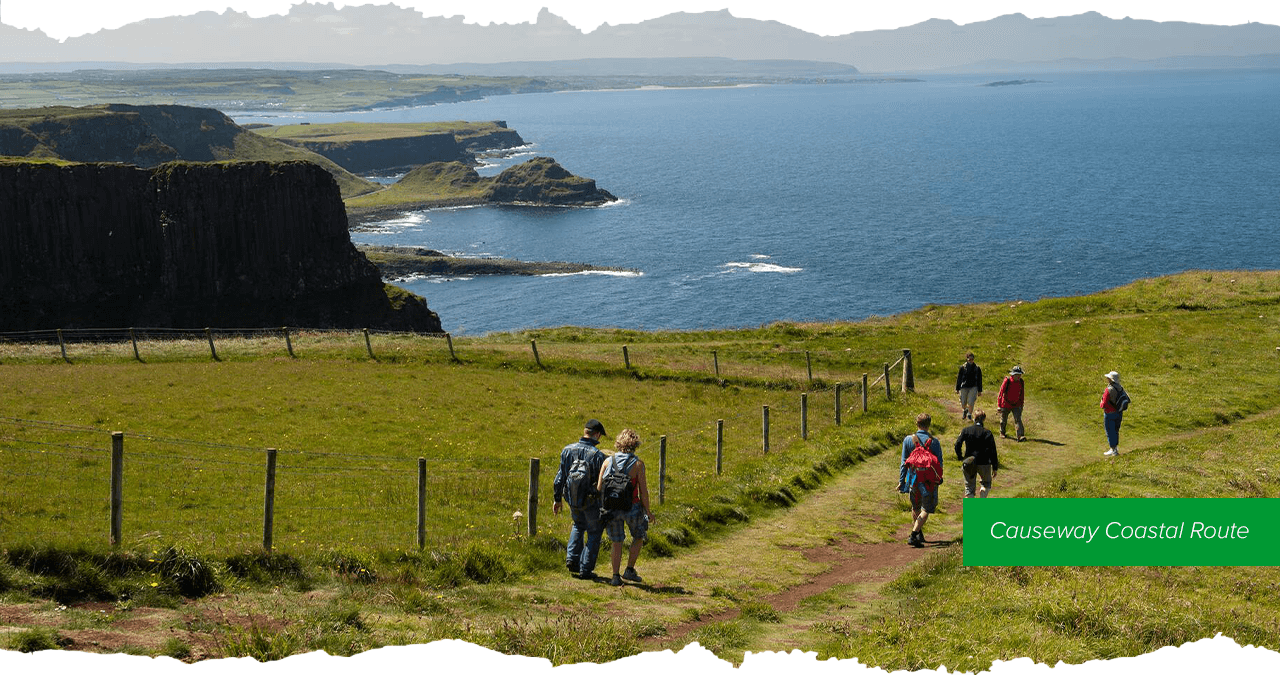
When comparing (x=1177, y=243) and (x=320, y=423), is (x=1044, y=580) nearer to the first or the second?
(x=320, y=423)

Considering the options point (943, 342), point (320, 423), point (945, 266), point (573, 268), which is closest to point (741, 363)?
point (943, 342)

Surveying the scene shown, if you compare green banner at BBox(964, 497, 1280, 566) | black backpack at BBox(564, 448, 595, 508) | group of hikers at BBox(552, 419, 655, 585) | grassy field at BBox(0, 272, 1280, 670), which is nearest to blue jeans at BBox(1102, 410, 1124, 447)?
grassy field at BBox(0, 272, 1280, 670)

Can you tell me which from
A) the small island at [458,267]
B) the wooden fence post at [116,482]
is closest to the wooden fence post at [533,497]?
the wooden fence post at [116,482]

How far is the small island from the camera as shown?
167625mm

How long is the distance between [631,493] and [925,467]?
722cm

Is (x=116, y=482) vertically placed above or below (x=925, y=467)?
above

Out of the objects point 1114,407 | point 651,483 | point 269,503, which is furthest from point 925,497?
point 269,503

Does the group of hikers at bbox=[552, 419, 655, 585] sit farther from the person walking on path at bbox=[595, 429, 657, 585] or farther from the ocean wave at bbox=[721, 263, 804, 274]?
the ocean wave at bbox=[721, 263, 804, 274]

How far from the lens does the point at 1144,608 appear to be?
12.4 m

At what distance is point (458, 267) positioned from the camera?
6831 inches

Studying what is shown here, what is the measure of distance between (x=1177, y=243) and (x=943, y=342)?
424 feet

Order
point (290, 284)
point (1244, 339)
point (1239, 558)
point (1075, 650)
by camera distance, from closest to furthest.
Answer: point (1239, 558) → point (1075, 650) → point (1244, 339) → point (290, 284)

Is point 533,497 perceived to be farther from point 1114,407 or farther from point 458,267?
point 458,267

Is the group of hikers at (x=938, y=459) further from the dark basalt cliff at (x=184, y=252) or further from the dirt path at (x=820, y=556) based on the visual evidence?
the dark basalt cliff at (x=184, y=252)
